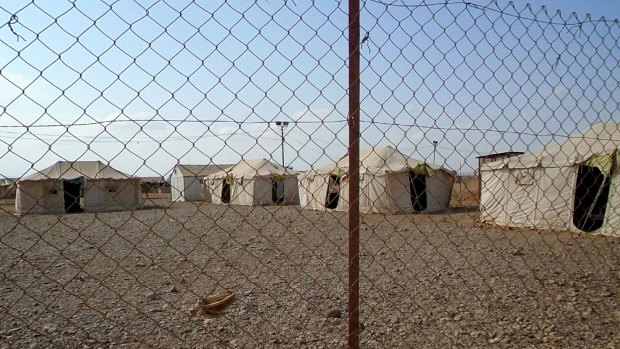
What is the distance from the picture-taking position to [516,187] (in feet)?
38.4

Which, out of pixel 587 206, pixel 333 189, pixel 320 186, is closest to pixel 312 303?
pixel 587 206

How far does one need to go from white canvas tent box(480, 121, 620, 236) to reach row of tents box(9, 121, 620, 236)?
0.02 m

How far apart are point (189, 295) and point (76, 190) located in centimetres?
1980

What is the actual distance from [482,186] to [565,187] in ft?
9.57

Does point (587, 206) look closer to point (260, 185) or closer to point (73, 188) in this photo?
point (260, 185)

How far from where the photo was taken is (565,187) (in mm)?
10031

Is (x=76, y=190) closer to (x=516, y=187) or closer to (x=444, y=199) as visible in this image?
(x=444, y=199)

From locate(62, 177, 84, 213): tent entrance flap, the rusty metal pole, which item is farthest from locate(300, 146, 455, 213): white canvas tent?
the rusty metal pole

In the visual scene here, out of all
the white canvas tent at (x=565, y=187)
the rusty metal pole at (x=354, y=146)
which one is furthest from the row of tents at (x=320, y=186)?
the rusty metal pole at (x=354, y=146)

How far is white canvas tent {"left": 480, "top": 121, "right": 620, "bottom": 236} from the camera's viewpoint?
978 centimetres

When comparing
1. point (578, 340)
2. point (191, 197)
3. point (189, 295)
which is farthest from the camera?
point (191, 197)

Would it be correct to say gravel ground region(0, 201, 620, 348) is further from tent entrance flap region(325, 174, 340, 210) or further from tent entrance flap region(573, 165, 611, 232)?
tent entrance flap region(325, 174, 340, 210)

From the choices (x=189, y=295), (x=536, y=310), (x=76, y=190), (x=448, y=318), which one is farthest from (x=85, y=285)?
(x=76, y=190)

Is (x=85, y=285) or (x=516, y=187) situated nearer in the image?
(x=85, y=285)
